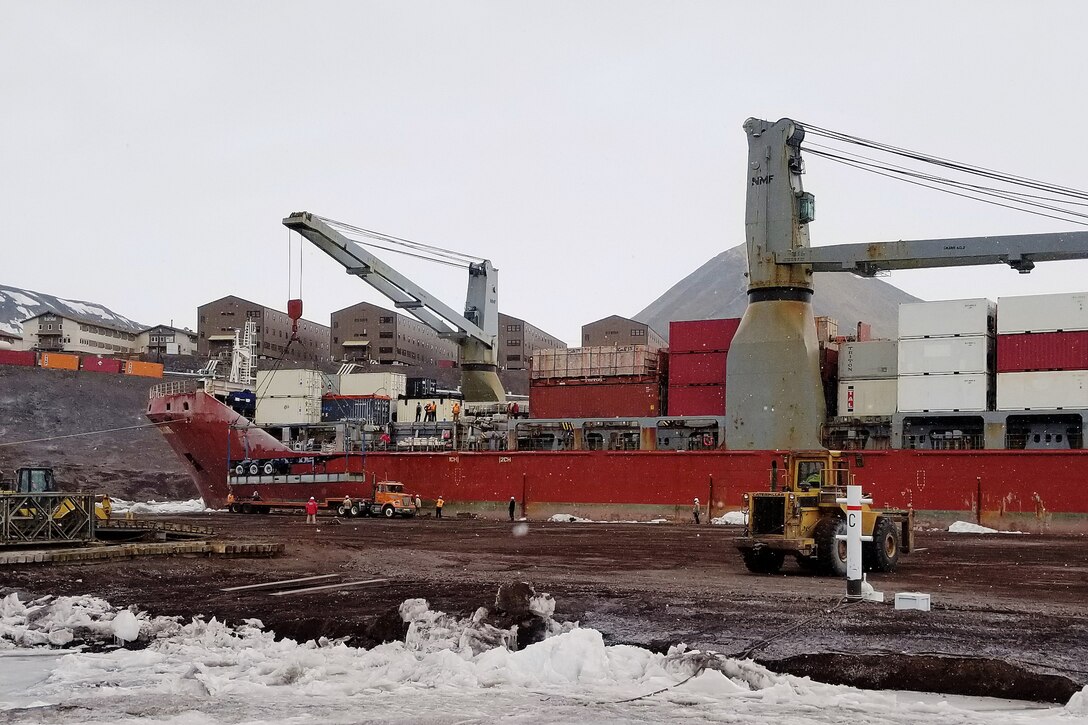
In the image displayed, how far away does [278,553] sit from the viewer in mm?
22906

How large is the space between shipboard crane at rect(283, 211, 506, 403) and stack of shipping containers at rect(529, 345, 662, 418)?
29.1ft

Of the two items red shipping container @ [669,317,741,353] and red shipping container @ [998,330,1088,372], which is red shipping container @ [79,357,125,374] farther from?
red shipping container @ [998,330,1088,372]

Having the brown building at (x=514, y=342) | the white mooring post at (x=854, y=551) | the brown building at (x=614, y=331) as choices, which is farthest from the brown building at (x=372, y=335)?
the white mooring post at (x=854, y=551)

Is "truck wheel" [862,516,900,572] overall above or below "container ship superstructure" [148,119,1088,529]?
below

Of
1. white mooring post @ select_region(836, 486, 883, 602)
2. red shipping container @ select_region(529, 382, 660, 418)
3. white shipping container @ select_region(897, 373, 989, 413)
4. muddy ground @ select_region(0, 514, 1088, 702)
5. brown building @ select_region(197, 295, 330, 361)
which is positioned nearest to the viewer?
muddy ground @ select_region(0, 514, 1088, 702)

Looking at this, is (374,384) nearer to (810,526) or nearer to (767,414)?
(767,414)

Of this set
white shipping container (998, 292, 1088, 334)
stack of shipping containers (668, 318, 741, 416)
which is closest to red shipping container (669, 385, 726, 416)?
stack of shipping containers (668, 318, 741, 416)

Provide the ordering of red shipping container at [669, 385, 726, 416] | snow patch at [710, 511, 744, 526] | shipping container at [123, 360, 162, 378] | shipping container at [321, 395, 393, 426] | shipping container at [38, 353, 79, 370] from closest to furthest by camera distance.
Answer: snow patch at [710, 511, 744, 526], red shipping container at [669, 385, 726, 416], shipping container at [321, 395, 393, 426], shipping container at [38, 353, 79, 370], shipping container at [123, 360, 162, 378]

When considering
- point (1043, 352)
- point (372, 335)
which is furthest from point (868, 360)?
point (372, 335)

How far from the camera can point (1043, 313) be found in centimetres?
3875

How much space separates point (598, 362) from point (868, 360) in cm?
1248

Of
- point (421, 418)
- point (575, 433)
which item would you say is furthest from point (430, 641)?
point (421, 418)

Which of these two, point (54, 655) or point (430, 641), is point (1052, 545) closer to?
point (430, 641)

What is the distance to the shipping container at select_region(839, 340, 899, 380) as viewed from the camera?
4262cm
